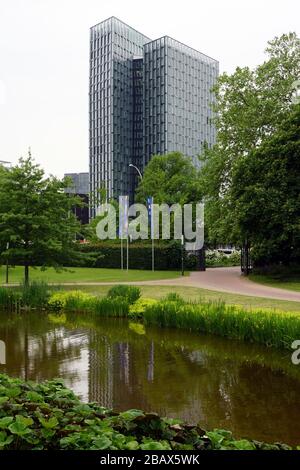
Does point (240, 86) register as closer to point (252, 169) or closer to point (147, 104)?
point (252, 169)

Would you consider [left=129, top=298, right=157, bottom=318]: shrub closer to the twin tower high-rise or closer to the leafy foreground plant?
the leafy foreground plant

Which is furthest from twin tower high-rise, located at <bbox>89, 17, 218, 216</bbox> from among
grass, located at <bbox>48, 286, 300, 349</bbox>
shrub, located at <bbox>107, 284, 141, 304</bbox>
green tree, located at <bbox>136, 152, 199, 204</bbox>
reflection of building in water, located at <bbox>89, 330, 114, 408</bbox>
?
reflection of building in water, located at <bbox>89, 330, 114, 408</bbox>

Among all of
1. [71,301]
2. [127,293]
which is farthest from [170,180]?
[127,293]

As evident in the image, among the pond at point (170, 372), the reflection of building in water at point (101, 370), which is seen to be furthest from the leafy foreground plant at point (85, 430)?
the reflection of building in water at point (101, 370)

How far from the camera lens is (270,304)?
52.3ft

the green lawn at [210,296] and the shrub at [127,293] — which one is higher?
the shrub at [127,293]

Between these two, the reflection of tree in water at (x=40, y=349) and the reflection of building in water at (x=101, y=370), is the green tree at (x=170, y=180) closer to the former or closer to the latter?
the reflection of tree in water at (x=40, y=349)

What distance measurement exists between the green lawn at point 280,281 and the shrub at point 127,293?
32.8 ft

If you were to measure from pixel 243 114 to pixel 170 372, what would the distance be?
25321 mm

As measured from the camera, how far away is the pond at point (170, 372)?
677cm

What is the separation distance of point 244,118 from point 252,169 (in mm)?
5023

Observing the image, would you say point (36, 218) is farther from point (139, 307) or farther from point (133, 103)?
point (133, 103)

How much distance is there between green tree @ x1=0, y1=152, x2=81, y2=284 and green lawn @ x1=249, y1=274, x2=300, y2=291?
10.3m

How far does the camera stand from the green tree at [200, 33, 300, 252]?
3064cm
